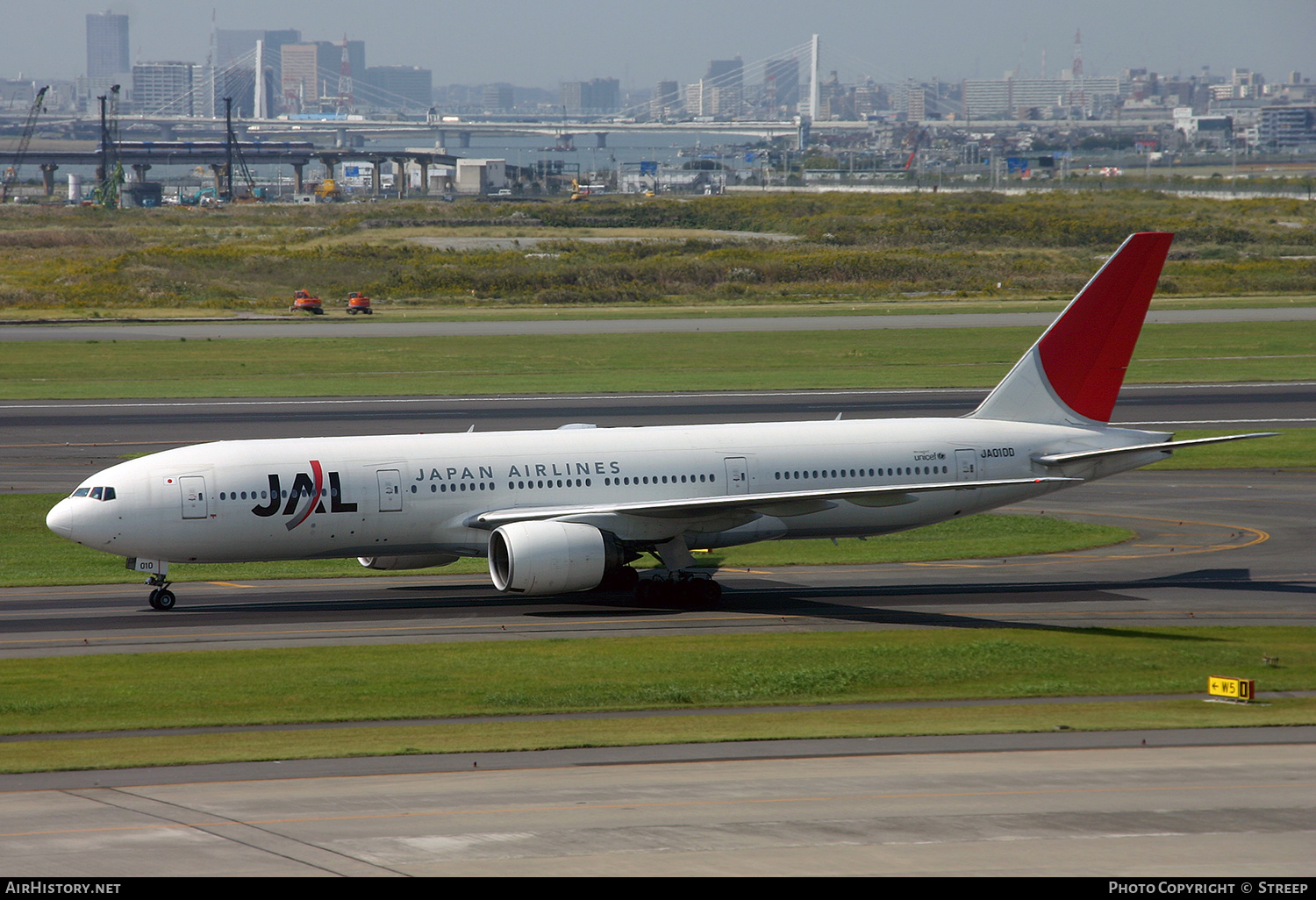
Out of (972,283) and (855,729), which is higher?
(972,283)

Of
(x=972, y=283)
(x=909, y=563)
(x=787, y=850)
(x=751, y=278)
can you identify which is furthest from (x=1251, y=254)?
(x=787, y=850)

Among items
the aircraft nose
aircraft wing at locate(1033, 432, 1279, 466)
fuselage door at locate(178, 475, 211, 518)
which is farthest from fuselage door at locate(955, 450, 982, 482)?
the aircraft nose

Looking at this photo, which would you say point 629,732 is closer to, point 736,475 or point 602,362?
point 736,475

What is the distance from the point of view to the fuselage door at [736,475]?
1563 inches

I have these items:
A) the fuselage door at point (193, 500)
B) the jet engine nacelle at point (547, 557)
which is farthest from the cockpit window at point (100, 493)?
the jet engine nacelle at point (547, 557)

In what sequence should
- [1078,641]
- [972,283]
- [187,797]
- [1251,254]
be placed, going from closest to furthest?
1. [187,797]
2. [1078,641]
3. [972,283]
4. [1251,254]

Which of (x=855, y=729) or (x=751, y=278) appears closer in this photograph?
(x=855, y=729)

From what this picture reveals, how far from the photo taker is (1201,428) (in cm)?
6606

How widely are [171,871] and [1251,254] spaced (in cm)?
16438

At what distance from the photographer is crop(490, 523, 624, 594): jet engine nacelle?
35531 mm

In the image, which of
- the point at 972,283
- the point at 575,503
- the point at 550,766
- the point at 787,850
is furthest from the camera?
the point at 972,283

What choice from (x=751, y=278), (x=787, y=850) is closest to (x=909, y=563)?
(x=787, y=850)

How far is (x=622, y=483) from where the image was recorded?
128 ft

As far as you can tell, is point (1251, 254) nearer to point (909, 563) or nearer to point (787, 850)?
point (909, 563)
